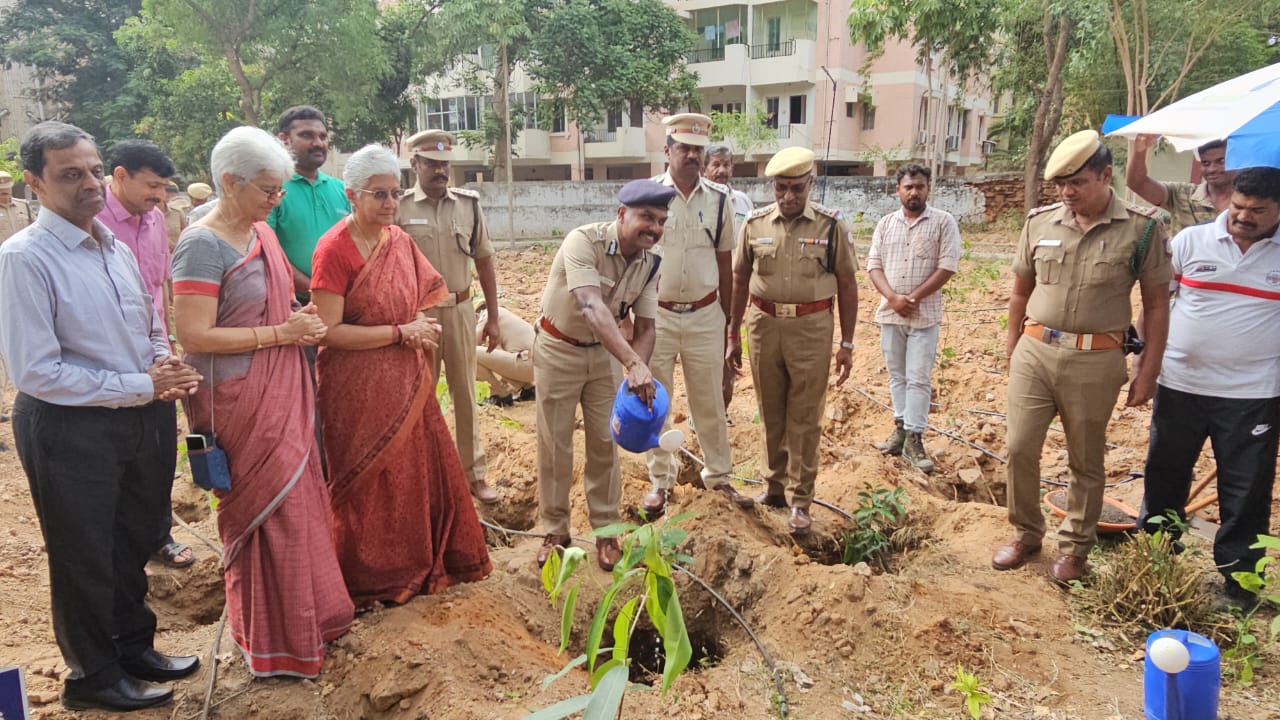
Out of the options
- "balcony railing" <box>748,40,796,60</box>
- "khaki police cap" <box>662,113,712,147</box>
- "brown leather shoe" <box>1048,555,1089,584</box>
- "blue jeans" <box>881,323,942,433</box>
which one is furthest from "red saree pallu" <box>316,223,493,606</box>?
"balcony railing" <box>748,40,796,60</box>

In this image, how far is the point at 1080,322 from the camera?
3340mm

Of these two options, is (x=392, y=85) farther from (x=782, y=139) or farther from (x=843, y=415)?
(x=843, y=415)

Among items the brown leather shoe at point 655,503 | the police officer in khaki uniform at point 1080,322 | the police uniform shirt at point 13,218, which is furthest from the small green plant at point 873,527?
the police uniform shirt at point 13,218

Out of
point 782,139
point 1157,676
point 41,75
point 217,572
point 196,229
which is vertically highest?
point 41,75

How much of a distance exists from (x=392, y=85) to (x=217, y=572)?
2020 cm

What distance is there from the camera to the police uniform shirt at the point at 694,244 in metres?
4.05

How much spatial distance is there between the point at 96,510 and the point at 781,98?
2422 cm

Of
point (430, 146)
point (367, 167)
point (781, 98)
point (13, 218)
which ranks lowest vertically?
point (13, 218)

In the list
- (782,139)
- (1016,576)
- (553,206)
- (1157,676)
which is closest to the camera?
(1157,676)

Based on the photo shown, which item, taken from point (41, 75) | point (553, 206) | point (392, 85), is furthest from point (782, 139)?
point (41, 75)

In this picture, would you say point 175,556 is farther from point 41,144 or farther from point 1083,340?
point 1083,340

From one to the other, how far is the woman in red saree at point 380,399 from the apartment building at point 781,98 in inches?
787

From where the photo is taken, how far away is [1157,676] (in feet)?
8.26

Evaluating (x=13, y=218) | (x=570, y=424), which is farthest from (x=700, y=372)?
(x=13, y=218)
